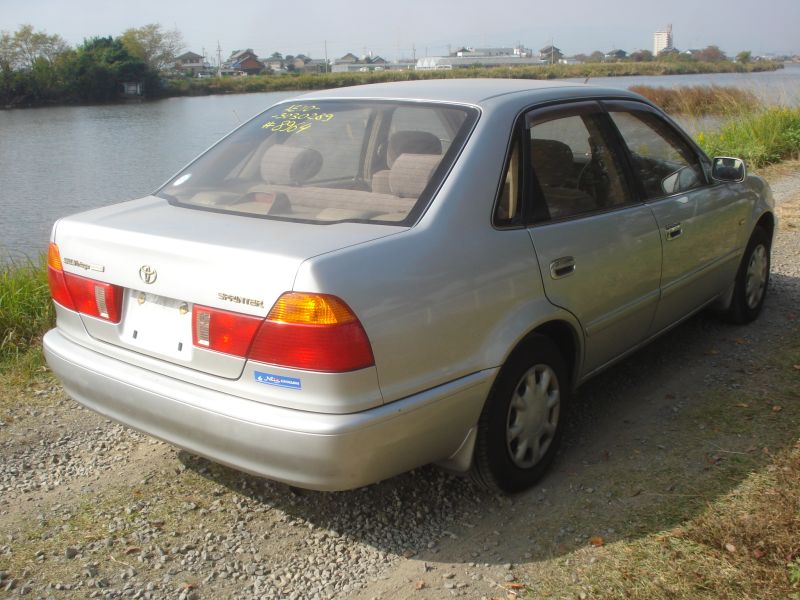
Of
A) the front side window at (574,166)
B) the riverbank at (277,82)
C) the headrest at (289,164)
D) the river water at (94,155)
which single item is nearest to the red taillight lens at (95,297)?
the headrest at (289,164)

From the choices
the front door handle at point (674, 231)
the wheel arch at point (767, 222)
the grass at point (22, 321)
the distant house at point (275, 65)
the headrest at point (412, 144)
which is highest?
the distant house at point (275, 65)

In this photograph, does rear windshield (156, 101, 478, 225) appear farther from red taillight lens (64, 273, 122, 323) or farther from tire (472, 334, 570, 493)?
tire (472, 334, 570, 493)

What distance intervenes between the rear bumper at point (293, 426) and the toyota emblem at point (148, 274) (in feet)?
1.12

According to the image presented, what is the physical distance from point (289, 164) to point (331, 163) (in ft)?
0.69

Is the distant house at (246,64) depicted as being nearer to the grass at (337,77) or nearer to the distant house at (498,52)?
the grass at (337,77)

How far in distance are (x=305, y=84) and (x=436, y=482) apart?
28778mm

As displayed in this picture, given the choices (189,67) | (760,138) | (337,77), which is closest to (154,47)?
(189,67)

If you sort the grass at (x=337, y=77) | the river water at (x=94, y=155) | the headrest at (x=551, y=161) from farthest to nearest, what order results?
the grass at (x=337, y=77)
the river water at (x=94, y=155)
the headrest at (x=551, y=161)

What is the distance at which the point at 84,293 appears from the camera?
3.12 meters

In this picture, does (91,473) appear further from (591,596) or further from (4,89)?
(4,89)

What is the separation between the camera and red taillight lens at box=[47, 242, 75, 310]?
321 cm

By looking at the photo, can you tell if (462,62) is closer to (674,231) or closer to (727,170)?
(727,170)

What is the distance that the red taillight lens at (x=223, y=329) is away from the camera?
8.52ft

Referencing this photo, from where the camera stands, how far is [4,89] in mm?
32688
